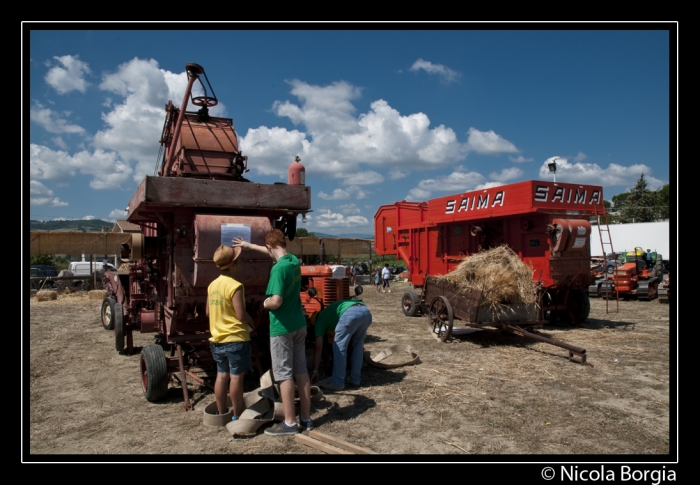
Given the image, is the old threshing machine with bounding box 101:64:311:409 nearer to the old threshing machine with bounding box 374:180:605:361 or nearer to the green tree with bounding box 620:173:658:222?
the old threshing machine with bounding box 374:180:605:361

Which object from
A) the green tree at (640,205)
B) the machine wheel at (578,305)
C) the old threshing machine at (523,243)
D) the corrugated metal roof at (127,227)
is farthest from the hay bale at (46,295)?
the green tree at (640,205)

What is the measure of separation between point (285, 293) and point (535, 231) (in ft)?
25.0

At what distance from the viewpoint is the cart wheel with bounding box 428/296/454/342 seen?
884cm

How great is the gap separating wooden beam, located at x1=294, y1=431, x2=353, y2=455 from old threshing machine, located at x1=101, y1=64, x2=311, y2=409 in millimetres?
1567

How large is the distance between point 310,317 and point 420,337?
10.1 feet

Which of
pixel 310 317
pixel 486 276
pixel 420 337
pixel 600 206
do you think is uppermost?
pixel 600 206

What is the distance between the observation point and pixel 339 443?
393 centimetres

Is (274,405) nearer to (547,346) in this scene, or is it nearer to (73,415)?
(73,415)

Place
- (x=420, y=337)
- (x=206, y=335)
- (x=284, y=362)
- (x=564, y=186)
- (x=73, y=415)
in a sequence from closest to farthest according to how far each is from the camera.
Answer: (x=284, y=362) < (x=73, y=415) < (x=206, y=335) < (x=420, y=337) < (x=564, y=186)

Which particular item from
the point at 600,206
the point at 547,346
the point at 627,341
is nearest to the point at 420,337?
the point at 547,346

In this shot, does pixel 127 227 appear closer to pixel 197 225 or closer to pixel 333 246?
pixel 333 246

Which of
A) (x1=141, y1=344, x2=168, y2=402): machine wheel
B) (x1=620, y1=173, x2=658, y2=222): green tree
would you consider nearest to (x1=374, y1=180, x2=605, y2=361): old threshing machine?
(x1=141, y1=344, x2=168, y2=402): machine wheel

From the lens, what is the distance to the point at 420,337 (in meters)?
9.59

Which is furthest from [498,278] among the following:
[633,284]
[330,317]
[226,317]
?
[633,284]
